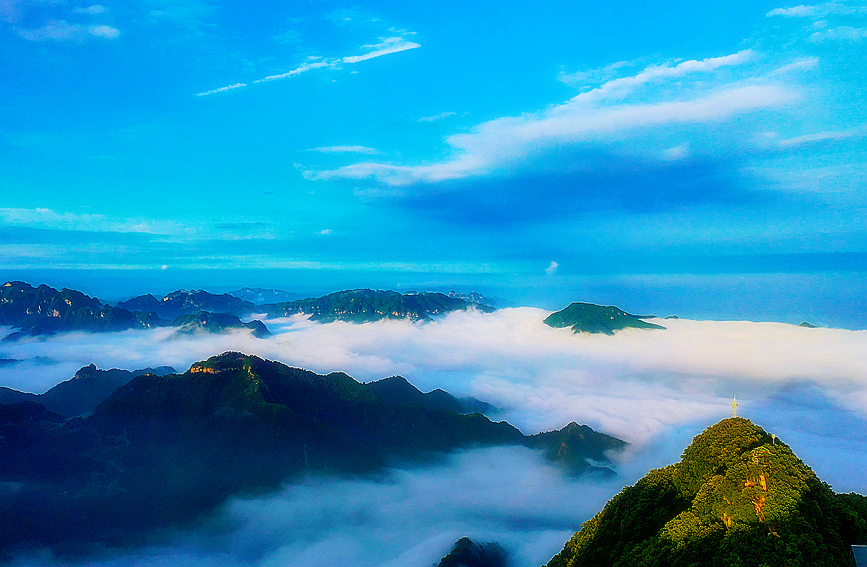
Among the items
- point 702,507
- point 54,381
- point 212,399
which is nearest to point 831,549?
point 702,507

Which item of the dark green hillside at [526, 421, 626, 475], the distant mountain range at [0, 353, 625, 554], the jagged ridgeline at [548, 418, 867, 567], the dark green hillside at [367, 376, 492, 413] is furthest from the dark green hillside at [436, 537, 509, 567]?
the dark green hillside at [367, 376, 492, 413]

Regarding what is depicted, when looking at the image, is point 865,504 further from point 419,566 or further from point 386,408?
point 386,408

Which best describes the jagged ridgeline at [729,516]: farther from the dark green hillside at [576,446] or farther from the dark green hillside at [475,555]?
the dark green hillside at [576,446]

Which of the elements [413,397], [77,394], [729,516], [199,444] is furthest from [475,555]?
[77,394]

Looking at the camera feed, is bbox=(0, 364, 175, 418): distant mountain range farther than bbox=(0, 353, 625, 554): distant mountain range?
Yes

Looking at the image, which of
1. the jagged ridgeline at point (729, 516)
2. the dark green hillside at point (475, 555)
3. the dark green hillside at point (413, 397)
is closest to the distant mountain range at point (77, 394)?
the dark green hillside at point (413, 397)

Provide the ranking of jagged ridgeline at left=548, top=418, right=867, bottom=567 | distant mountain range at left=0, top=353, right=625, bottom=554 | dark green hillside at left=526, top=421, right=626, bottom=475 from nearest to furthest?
jagged ridgeline at left=548, top=418, right=867, bottom=567 → distant mountain range at left=0, top=353, right=625, bottom=554 → dark green hillside at left=526, top=421, right=626, bottom=475

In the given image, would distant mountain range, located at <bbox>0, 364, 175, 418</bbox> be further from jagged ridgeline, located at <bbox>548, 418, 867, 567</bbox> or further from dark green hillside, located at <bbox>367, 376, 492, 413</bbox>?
jagged ridgeline, located at <bbox>548, 418, 867, 567</bbox>
